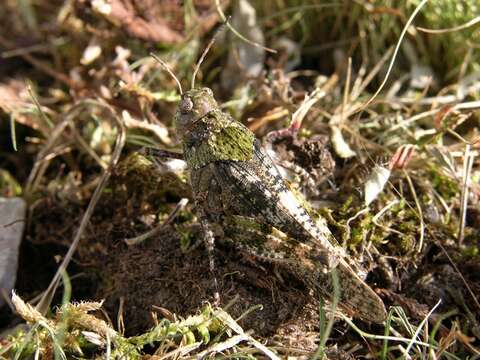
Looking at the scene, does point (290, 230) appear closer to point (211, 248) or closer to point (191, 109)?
point (211, 248)

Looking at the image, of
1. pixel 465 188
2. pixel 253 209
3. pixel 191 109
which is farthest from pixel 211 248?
pixel 465 188

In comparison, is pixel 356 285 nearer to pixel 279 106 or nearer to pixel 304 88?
pixel 279 106

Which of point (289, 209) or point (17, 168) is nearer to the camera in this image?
point (289, 209)

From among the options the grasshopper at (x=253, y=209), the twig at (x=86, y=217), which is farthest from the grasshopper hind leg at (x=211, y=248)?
the twig at (x=86, y=217)

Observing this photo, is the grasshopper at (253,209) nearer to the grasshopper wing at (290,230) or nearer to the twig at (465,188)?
the grasshopper wing at (290,230)

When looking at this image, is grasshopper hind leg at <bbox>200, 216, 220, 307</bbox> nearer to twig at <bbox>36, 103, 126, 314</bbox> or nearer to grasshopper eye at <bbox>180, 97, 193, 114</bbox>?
grasshopper eye at <bbox>180, 97, 193, 114</bbox>

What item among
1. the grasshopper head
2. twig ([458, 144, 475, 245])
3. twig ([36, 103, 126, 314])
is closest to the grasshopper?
the grasshopper head

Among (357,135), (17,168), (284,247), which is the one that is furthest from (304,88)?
(17,168)
